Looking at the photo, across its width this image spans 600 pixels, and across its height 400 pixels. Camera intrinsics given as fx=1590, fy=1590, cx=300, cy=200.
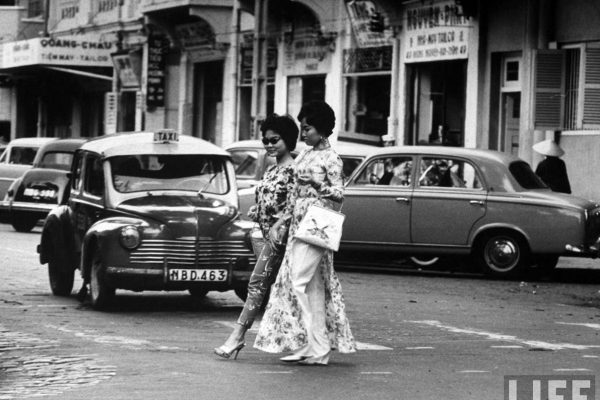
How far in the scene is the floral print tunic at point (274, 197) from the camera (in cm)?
1114

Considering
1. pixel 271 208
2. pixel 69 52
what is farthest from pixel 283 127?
pixel 69 52

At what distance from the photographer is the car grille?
14.1 metres

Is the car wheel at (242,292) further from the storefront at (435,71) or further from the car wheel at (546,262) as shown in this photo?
the storefront at (435,71)

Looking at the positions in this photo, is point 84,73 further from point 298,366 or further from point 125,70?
point 298,366

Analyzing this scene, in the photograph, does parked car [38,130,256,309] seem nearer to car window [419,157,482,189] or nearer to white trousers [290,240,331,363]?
white trousers [290,240,331,363]

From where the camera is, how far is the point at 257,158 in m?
23.7

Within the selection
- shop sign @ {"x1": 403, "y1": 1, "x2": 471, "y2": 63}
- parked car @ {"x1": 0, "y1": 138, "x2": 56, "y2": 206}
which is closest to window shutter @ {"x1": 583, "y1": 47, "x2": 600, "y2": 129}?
shop sign @ {"x1": 403, "y1": 1, "x2": 471, "y2": 63}

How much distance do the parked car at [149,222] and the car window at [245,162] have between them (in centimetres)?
734

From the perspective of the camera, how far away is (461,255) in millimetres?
20344

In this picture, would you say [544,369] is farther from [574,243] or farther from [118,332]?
[574,243]

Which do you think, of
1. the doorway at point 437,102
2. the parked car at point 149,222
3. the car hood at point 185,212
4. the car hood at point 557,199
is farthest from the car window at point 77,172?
the doorway at point 437,102

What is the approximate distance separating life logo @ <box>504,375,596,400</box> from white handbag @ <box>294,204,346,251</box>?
1.51 metres

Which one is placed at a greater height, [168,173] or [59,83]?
[59,83]

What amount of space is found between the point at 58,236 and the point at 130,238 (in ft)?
6.76
